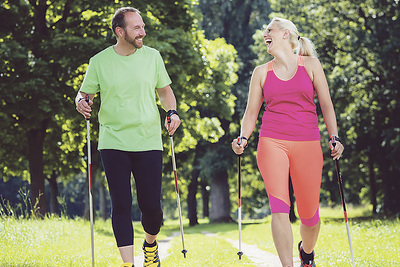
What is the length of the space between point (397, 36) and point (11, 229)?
18.7 metres

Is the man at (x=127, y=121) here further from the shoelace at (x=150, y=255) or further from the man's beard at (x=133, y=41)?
the shoelace at (x=150, y=255)

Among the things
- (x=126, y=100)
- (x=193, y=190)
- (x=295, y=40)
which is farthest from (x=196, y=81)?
(x=193, y=190)

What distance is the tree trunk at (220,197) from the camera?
1341 inches

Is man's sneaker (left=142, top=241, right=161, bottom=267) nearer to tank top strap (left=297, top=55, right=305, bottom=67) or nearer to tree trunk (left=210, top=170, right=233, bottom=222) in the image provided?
tank top strap (left=297, top=55, right=305, bottom=67)

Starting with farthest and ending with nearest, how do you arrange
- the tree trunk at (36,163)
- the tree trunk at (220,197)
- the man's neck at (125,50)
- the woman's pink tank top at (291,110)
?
the tree trunk at (220,197), the tree trunk at (36,163), the man's neck at (125,50), the woman's pink tank top at (291,110)

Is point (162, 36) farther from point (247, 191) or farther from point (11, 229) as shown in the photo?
point (247, 191)


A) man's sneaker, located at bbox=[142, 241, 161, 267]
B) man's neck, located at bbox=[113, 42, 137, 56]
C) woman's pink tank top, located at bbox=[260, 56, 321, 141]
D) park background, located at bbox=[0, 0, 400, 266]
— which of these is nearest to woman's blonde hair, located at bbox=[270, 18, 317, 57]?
woman's pink tank top, located at bbox=[260, 56, 321, 141]

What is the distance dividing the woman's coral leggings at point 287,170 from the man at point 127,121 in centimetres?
97

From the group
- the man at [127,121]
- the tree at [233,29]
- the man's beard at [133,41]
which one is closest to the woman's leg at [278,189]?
the man at [127,121]

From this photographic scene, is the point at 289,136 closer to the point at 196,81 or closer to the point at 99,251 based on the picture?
the point at 99,251

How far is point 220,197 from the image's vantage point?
34.3 metres

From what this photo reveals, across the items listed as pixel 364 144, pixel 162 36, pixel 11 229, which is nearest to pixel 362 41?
pixel 364 144

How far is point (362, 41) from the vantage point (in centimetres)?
2686

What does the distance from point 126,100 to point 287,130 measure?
147 cm
